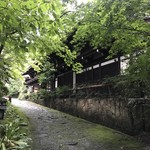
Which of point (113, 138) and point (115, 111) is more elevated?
point (115, 111)

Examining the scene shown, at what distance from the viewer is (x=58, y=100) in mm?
17781

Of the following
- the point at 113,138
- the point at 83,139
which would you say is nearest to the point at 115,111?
the point at 113,138

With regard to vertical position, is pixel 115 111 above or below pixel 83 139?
above

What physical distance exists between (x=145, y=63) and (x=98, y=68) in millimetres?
7931

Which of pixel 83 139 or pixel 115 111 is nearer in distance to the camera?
pixel 83 139

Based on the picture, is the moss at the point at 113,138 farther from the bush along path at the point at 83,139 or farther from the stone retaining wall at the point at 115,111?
the stone retaining wall at the point at 115,111

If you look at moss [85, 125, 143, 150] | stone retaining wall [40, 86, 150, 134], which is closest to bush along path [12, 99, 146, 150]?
moss [85, 125, 143, 150]

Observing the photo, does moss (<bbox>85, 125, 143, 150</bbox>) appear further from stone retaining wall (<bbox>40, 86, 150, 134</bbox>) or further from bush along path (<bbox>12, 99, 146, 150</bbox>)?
stone retaining wall (<bbox>40, 86, 150, 134</bbox>)

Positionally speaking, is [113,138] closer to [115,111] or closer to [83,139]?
[83,139]

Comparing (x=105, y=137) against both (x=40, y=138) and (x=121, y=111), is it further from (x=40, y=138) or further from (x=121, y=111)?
(x=40, y=138)

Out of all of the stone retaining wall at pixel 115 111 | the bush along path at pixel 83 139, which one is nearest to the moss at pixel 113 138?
the bush along path at pixel 83 139

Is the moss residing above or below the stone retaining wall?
below

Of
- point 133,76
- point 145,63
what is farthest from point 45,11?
point 133,76

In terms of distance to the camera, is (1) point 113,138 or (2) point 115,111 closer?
(1) point 113,138
